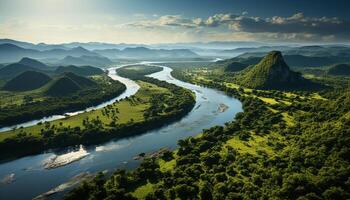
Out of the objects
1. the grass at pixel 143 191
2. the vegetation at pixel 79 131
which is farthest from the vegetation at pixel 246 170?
the vegetation at pixel 79 131

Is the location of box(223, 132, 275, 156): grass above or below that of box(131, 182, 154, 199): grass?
above

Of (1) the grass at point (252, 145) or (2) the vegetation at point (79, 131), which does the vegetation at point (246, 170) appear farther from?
(2) the vegetation at point (79, 131)

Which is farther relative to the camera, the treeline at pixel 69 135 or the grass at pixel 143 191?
the treeline at pixel 69 135

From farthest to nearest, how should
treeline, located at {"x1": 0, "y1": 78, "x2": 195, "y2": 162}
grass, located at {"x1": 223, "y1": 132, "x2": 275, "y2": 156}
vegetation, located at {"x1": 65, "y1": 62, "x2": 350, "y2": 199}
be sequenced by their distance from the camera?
treeline, located at {"x1": 0, "y1": 78, "x2": 195, "y2": 162}
grass, located at {"x1": 223, "y1": 132, "x2": 275, "y2": 156}
vegetation, located at {"x1": 65, "y1": 62, "x2": 350, "y2": 199}

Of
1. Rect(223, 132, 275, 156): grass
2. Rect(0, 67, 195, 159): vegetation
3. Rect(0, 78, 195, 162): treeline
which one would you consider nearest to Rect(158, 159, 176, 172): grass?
Rect(223, 132, 275, 156): grass

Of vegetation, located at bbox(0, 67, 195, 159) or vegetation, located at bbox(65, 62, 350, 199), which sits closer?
vegetation, located at bbox(65, 62, 350, 199)

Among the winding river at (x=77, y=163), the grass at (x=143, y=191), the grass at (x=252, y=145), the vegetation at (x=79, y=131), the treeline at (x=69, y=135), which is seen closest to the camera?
the grass at (x=143, y=191)

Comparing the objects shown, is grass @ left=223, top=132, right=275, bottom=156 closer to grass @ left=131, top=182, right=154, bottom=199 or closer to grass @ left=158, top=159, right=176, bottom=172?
grass @ left=158, top=159, right=176, bottom=172

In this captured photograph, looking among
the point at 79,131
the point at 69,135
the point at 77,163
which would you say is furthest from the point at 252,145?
the point at 69,135
